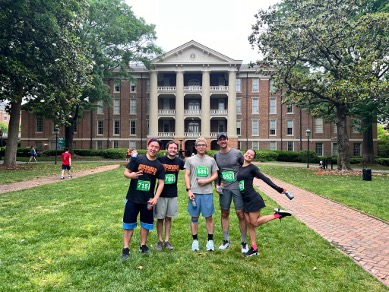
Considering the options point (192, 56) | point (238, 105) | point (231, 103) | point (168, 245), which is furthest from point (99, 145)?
point (168, 245)

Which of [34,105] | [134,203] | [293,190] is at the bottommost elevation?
[293,190]

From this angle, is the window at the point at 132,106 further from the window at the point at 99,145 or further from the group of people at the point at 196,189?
the group of people at the point at 196,189

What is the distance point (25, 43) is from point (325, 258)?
1905cm

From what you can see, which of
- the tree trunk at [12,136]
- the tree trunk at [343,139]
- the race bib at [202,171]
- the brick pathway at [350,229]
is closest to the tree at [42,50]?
the tree trunk at [12,136]

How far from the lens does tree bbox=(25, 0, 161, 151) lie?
28312 mm

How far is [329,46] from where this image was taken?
17.0m

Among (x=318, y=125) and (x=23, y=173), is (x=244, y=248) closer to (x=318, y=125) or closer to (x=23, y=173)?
(x=23, y=173)

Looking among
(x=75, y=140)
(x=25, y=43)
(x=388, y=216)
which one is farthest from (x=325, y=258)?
(x=75, y=140)

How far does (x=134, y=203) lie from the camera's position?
452 centimetres

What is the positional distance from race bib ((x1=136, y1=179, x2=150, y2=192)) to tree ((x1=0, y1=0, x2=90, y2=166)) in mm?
15481

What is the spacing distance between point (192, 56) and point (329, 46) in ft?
81.3

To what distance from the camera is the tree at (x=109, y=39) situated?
28.3 metres

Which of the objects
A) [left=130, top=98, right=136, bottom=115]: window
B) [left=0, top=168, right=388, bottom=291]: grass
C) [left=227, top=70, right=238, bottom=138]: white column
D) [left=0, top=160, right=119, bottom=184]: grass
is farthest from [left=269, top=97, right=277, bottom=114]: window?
[left=0, top=168, right=388, bottom=291]: grass

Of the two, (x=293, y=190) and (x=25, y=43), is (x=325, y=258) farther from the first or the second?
(x=25, y=43)
